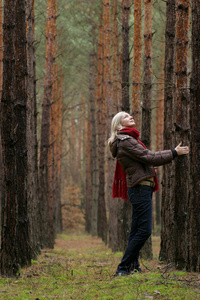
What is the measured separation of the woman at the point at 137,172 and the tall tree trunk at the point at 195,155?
20cm

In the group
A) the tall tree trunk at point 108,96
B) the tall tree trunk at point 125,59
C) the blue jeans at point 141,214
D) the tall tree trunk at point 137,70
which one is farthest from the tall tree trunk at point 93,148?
the blue jeans at point 141,214

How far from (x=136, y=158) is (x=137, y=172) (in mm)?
196

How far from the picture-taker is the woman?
4.88m

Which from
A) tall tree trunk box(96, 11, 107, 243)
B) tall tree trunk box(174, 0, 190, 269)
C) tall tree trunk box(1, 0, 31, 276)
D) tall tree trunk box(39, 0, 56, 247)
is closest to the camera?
tall tree trunk box(174, 0, 190, 269)

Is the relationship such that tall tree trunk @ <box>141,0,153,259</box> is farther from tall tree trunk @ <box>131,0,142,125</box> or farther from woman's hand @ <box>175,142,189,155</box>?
woman's hand @ <box>175,142,189,155</box>

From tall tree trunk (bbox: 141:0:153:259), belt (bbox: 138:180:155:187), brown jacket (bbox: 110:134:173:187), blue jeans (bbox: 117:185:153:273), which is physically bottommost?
blue jeans (bbox: 117:185:153:273)

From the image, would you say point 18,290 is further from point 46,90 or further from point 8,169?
point 46,90

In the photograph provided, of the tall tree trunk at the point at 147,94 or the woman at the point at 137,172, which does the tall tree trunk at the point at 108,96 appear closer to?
the tall tree trunk at the point at 147,94

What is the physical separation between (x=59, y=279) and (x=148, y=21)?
666 centimetres

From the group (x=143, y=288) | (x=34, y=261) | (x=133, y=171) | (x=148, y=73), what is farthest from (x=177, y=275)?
(x=148, y=73)

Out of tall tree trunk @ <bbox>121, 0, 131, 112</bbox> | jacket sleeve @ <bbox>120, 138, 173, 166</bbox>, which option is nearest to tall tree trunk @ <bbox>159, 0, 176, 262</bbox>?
tall tree trunk @ <bbox>121, 0, 131, 112</bbox>

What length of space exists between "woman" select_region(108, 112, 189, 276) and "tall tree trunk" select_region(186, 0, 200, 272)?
0.64 feet

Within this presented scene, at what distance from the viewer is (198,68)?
4961mm

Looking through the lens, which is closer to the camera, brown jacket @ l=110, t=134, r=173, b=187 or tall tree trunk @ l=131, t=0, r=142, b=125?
brown jacket @ l=110, t=134, r=173, b=187
